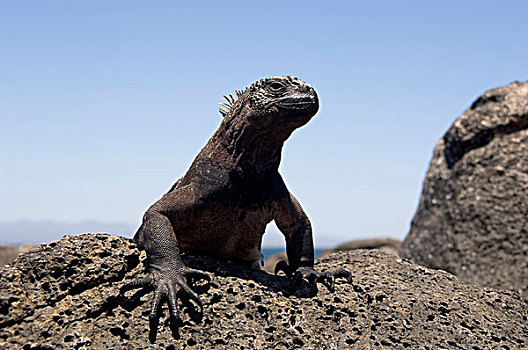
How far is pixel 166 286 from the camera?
475 cm

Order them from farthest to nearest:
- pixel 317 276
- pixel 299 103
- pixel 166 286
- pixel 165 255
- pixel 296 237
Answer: pixel 296 237 → pixel 317 276 → pixel 299 103 → pixel 165 255 → pixel 166 286

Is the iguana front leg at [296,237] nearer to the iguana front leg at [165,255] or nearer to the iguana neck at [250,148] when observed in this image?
the iguana neck at [250,148]

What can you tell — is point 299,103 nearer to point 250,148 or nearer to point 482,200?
point 250,148

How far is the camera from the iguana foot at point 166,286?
15.0 feet

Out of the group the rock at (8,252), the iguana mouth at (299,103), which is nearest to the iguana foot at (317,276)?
the iguana mouth at (299,103)

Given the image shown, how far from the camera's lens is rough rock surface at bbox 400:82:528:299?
10070 mm

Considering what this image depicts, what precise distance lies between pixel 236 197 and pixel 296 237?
969 millimetres

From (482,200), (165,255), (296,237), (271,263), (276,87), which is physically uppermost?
(276,87)

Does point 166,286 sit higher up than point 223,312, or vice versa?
point 166,286

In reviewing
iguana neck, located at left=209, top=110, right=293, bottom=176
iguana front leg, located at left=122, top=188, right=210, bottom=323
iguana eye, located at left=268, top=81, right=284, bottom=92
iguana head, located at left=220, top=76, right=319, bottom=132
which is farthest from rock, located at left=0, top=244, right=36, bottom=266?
iguana eye, located at left=268, top=81, right=284, bottom=92

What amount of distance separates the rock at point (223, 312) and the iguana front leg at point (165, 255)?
0.10 m

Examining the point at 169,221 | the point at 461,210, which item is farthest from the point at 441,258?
the point at 169,221

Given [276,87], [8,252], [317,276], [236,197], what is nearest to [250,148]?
[236,197]

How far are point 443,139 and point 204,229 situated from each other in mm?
8441
